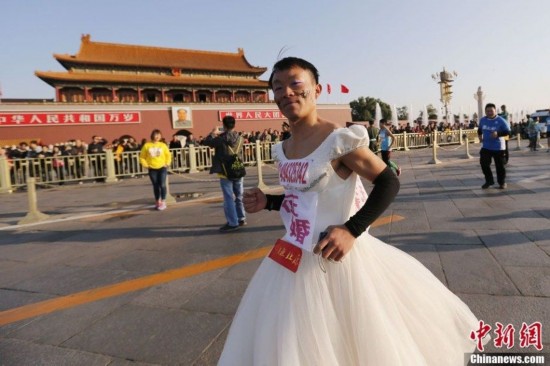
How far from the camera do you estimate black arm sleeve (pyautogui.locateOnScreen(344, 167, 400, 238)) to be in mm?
1376

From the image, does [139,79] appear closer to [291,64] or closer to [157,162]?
[157,162]

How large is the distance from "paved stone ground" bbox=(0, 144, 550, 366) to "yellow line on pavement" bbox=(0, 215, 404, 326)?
81mm

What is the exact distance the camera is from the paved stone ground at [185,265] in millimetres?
2314

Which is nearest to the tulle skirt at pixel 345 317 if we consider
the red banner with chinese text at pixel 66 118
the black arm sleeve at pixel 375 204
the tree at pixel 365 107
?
the black arm sleeve at pixel 375 204

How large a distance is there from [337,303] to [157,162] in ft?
20.5

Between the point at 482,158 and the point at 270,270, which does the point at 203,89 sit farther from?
the point at 270,270

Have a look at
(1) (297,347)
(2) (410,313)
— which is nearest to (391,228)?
(2) (410,313)

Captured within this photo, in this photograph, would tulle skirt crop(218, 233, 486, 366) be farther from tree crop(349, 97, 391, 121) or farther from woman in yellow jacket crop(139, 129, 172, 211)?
tree crop(349, 97, 391, 121)

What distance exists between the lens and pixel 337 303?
1386 mm

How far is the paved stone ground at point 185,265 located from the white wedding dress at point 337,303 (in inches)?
29.9

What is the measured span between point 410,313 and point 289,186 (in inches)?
28.5

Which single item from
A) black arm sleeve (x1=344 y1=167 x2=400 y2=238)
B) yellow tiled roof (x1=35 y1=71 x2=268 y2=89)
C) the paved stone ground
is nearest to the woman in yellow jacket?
the paved stone ground

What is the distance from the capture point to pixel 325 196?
149 cm

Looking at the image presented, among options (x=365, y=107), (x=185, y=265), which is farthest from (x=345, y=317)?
(x=365, y=107)
